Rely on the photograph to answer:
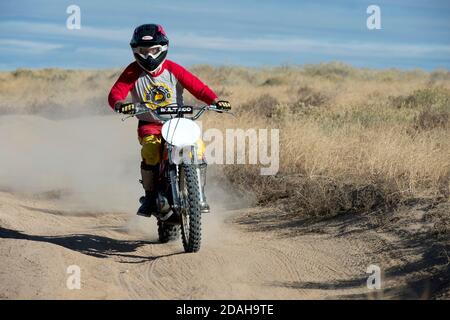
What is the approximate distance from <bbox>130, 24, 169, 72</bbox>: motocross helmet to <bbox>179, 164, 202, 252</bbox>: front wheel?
1226mm

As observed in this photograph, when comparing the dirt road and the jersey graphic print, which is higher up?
the jersey graphic print

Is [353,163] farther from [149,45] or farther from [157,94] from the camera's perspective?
[149,45]

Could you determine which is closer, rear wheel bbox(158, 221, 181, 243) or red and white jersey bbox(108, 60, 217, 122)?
red and white jersey bbox(108, 60, 217, 122)

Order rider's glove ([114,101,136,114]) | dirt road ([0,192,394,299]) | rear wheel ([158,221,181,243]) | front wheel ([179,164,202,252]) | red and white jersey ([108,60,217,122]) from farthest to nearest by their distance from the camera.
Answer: rear wheel ([158,221,181,243]), red and white jersey ([108,60,217,122]), rider's glove ([114,101,136,114]), front wheel ([179,164,202,252]), dirt road ([0,192,394,299])

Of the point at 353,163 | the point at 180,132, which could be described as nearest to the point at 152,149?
the point at 180,132

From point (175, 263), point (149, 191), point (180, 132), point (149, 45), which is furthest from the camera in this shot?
point (149, 191)

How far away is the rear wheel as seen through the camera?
28.1 feet

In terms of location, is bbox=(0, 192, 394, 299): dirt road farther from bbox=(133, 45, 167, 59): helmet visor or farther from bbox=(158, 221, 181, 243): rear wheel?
bbox=(133, 45, 167, 59): helmet visor

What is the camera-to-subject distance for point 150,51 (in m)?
8.00

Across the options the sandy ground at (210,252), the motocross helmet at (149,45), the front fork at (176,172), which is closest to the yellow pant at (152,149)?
the front fork at (176,172)

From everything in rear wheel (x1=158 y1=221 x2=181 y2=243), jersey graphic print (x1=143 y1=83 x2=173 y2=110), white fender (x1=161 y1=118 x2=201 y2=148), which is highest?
jersey graphic print (x1=143 y1=83 x2=173 y2=110)

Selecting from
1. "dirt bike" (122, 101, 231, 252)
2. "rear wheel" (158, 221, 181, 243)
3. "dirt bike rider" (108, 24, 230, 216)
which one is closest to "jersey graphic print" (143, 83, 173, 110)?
"dirt bike rider" (108, 24, 230, 216)

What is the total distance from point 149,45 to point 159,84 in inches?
20.6

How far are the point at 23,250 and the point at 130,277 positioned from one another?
4.00 feet
